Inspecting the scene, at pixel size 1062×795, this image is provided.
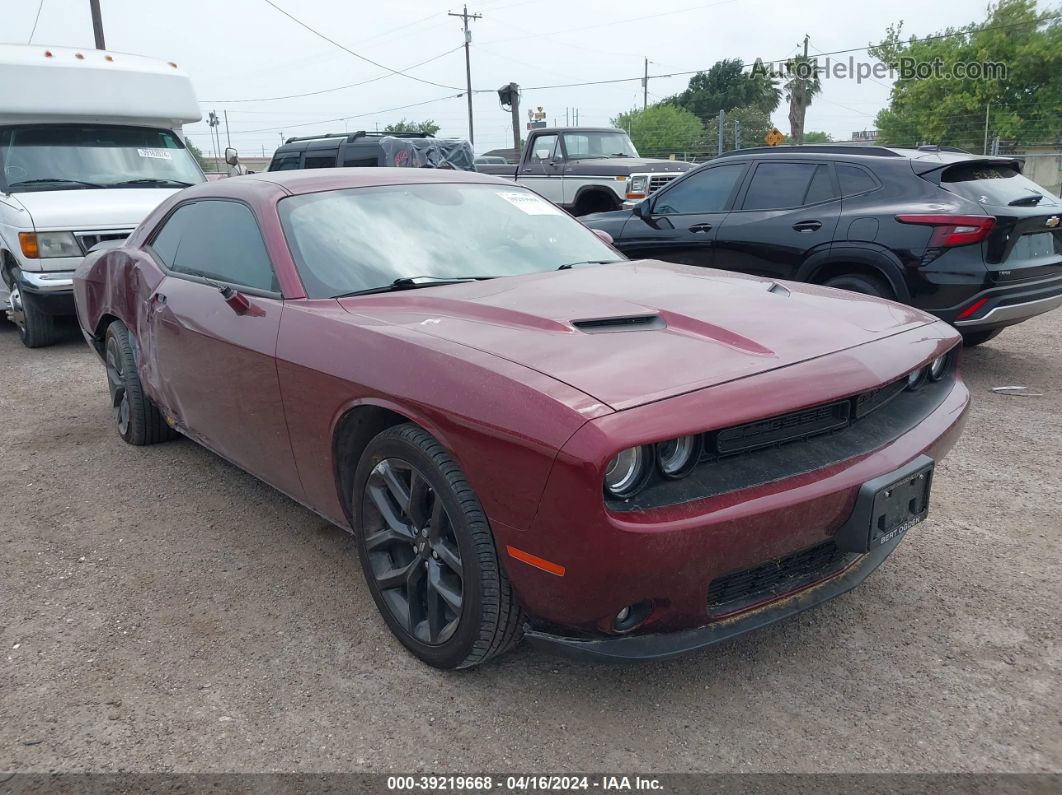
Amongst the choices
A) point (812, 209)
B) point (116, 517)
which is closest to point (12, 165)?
point (116, 517)

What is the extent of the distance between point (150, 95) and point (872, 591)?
8.22m

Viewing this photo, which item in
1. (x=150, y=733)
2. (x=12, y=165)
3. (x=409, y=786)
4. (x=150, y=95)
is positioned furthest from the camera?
(x=150, y=95)

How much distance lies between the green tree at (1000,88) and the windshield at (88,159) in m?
52.2

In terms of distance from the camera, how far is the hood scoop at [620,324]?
258cm

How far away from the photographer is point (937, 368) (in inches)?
122

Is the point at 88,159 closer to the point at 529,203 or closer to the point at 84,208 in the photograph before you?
the point at 84,208

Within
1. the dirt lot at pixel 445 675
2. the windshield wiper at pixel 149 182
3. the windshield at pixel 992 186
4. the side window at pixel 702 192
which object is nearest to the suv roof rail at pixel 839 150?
the side window at pixel 702 192

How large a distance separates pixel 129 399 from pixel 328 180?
6.49 feet

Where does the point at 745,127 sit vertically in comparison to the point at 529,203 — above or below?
above

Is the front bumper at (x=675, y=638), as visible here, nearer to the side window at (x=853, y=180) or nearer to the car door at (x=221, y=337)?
the car door at (x=221, y=337)

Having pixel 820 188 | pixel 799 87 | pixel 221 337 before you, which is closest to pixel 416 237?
pixel 221 337

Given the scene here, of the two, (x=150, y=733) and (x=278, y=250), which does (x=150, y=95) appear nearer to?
(x=278, y=250)

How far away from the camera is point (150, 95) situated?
838cm

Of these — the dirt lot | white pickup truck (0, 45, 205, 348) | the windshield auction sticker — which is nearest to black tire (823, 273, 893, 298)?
the dirt lot
